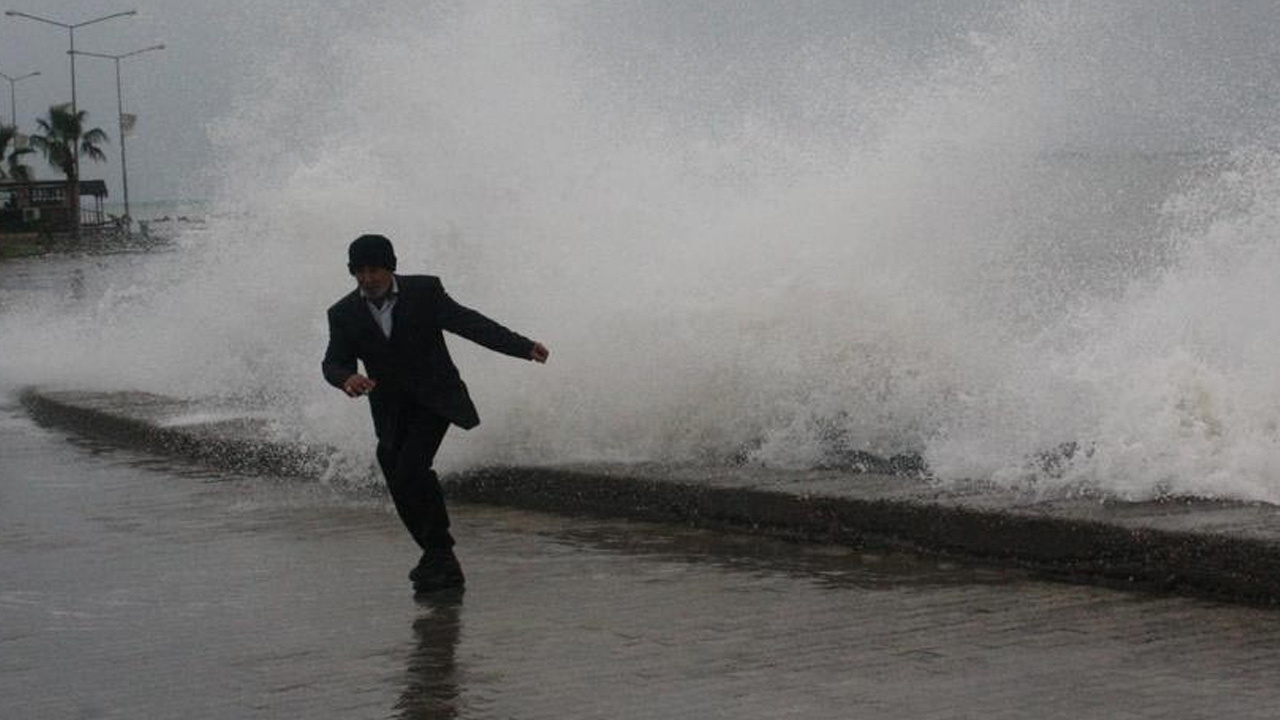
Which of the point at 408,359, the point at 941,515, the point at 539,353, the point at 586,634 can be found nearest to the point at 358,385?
the point at 408,359

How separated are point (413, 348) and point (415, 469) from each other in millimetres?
492

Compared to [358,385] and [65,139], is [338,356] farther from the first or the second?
[65,139]

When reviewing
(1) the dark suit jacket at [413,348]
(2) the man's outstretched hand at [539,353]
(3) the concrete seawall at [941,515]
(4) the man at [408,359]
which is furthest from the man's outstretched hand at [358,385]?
(3) the concrete seawall at [941,515]

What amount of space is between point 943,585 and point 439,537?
1970mm

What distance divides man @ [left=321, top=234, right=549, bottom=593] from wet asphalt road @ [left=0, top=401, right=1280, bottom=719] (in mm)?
427

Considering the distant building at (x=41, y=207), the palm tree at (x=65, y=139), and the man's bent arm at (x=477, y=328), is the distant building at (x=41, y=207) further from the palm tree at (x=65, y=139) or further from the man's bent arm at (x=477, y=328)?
the man's bent arm at (x=477, y=328)

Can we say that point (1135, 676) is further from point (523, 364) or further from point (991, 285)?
point (991, 285)

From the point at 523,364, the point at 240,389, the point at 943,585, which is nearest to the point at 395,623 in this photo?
the point at 943,585

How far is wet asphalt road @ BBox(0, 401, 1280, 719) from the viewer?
607 cm

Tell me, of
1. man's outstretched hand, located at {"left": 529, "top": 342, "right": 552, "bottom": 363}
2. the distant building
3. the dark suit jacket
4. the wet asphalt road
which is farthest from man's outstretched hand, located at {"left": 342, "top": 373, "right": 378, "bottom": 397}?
the distant building

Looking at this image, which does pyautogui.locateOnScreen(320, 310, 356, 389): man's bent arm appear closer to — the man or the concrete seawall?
the man

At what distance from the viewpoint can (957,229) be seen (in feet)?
47.4

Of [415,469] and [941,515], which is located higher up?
[415,469]

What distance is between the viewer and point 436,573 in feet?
26.8
